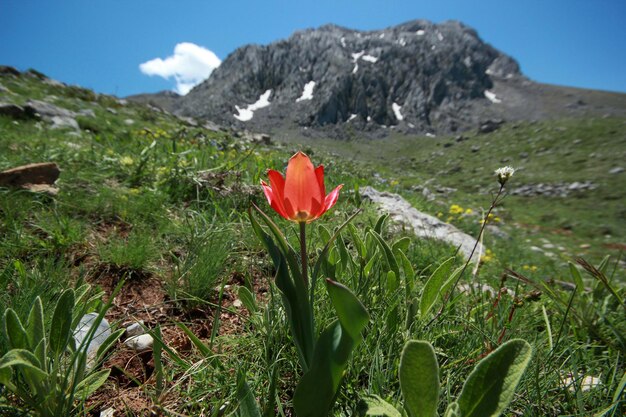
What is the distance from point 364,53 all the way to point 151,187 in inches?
4905

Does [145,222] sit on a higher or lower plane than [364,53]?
lower

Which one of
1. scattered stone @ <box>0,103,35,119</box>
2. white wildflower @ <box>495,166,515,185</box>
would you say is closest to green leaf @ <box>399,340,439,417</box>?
white wildflower @ <box>495,166,515,185</box>

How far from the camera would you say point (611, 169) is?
24.2 meters

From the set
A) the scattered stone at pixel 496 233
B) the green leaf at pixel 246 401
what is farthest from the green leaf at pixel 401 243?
the scattered stone at pixel 496 233

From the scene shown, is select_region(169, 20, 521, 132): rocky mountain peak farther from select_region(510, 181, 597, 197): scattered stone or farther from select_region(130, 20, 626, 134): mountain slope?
select_region(510, 181, 597, 197): scattered stone

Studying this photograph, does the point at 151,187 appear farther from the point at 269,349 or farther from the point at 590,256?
the point at 590,256

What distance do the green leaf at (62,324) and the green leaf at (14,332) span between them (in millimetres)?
70

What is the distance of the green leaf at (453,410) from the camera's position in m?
0.80

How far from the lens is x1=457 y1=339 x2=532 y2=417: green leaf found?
2.61 feet

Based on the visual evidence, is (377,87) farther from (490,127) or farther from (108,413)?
(108,413)

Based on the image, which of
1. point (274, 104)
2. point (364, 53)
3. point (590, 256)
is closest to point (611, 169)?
point (590, 256)

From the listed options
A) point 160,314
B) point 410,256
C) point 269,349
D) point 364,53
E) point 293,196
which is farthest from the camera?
point 364,53

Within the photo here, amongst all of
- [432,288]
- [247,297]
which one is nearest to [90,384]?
[247,297]

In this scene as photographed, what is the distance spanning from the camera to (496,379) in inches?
32.3
